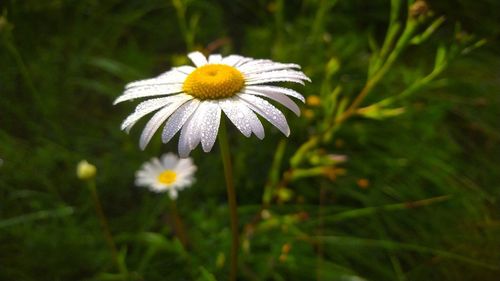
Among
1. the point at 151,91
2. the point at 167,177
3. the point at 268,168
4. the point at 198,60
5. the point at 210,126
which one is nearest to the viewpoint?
the point at 210,126

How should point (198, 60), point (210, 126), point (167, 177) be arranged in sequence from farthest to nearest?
point (167, 177), point (198, 60), point (210, 126)

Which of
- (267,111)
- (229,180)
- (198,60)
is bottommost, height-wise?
(229,180)

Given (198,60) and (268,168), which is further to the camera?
(268,168)

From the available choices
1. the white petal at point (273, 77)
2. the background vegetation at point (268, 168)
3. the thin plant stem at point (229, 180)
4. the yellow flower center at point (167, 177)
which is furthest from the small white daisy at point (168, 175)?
the white petal at point (273, 77)

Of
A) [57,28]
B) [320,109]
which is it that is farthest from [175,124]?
[57,28]

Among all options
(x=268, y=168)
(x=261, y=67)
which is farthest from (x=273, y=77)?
(x=268, y=168)

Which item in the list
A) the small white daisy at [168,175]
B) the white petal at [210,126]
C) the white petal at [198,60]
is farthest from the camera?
the small white daisy at [168,175]

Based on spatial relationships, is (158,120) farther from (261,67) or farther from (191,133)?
(261,67)

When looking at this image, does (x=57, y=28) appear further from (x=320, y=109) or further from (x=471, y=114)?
(x=471, y=114)

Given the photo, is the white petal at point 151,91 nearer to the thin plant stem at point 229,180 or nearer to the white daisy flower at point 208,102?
the white daisy flower at point 208,102

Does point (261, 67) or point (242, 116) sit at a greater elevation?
point (261, 67)
